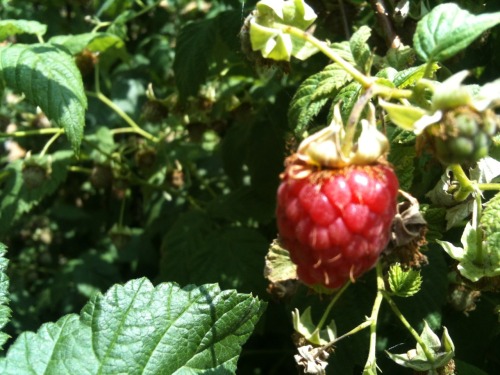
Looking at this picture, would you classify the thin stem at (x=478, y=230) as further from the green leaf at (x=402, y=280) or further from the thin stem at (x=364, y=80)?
the thin stem at (x=364, y=80)

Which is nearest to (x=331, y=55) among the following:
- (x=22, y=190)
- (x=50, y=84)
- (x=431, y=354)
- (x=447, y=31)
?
(x=447, y=31)

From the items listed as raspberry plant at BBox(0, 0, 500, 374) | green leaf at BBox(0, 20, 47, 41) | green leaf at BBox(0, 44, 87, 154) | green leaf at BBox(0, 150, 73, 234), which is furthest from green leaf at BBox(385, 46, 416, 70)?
green leaf at BBox(0, 150, 73, 234)

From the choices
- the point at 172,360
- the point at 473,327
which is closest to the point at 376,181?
the point at 172,360

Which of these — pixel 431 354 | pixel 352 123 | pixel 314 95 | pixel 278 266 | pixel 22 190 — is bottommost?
pixel 22 190

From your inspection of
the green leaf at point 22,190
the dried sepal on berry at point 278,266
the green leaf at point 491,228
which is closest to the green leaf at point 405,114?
the green leaf at point 491,228

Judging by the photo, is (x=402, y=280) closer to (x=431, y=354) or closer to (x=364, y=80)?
(x=431, y=354)

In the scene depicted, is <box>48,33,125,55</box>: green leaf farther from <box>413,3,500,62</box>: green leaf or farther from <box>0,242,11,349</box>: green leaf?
<box>413,3,500,62</box>: green leaf

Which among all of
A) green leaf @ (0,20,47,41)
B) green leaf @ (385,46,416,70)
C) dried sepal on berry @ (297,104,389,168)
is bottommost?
green leaf @ (385,46,416,70)
